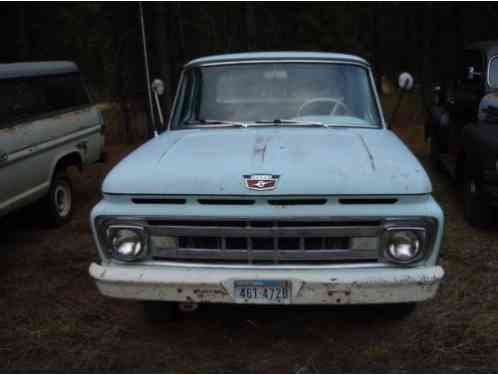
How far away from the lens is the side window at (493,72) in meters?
6.41

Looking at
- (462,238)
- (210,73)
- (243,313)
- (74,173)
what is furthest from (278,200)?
(74,173)

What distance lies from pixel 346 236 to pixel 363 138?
1.10 metres

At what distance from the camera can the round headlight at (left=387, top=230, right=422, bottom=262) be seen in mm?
3078

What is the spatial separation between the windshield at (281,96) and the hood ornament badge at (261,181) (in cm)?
122

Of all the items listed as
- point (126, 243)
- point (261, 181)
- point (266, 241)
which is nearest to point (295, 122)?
point (261, 181)

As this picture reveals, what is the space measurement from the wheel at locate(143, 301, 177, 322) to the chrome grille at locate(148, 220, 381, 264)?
2.14 ft

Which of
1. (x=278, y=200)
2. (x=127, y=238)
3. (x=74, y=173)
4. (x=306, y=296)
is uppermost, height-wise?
(x=278, y=200)

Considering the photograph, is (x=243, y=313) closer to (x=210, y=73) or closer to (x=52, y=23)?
(x=210, y=73)

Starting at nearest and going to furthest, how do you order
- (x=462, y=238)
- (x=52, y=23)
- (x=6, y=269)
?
(x=6, y=269), (x=462, y=238), (x=52, y=23)

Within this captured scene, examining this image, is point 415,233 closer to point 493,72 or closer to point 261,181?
point 261,181

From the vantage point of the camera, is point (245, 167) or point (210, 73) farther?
point (210, 73)

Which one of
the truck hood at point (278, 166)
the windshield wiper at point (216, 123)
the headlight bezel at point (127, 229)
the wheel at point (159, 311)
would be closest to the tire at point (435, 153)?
the truck hood at point (278, 166)

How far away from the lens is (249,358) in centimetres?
347

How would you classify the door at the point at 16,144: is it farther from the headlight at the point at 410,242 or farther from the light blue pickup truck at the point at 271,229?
the headlight at the point at 410,242
